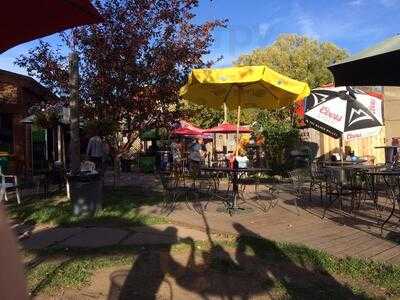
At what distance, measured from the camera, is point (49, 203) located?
1067 centimetres

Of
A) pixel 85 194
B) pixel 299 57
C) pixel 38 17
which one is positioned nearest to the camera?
pixel 38 17

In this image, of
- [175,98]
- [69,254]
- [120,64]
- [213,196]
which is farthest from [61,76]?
[69,254]

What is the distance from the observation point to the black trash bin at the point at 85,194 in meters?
9.00

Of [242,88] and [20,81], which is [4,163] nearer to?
Answer: [20,81]

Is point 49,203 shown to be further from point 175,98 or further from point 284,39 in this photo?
point 284,39

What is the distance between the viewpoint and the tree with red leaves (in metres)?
11.9

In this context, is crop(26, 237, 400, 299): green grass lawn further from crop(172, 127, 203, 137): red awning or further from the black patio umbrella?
crop(172, 127, 203, 137): red awning

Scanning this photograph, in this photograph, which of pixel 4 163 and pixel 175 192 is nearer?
pixel 175 192

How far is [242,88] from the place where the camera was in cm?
1087

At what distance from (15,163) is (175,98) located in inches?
322

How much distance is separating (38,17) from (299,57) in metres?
37.0

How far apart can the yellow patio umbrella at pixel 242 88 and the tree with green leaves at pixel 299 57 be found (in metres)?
25.4

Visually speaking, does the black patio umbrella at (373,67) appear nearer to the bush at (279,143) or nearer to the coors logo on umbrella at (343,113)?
the coors logo on umbrella at (343,113)

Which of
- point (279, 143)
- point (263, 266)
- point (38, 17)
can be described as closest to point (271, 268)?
point (263, 266)
